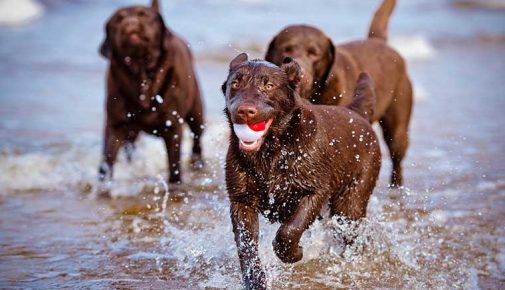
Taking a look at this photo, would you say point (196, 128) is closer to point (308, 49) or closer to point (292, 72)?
point (308, 49)

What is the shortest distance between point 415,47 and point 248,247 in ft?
47.3

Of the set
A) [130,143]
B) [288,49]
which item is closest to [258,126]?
[288,49]

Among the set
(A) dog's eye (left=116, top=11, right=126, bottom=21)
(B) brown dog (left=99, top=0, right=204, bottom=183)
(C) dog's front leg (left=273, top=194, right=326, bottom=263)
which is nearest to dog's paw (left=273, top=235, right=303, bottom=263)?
(C) dog's front leg (left=273, top=194, right=326, bottom=263)

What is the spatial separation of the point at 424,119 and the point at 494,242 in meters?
5.48

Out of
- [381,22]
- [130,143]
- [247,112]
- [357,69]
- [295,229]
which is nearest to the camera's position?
[247,112]

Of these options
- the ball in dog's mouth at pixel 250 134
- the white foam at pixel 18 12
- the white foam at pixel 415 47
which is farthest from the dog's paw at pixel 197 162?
the white foam at pixel 18 12

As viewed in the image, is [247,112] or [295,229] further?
[295,229]

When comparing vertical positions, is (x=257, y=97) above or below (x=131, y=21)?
above

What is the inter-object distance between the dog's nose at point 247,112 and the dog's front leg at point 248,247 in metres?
0.68

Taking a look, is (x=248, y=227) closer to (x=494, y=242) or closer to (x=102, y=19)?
(x=494, y=242)

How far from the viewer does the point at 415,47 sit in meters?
18.7

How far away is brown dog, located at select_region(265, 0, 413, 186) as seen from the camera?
7.21m

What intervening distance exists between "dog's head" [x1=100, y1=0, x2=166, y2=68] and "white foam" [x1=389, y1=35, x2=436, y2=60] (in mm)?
10347

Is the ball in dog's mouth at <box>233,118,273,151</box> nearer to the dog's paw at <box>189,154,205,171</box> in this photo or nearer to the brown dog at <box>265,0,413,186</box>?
the brown dog at <box>265,0,413,186</box>
